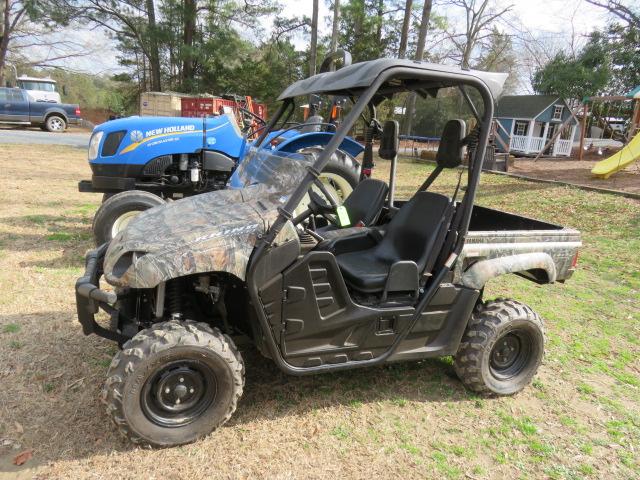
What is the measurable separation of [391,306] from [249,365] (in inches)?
43.9

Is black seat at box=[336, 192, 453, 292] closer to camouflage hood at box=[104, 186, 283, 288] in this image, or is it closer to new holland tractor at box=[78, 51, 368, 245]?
camouflage hood at box=[104, 186, 283, 288]

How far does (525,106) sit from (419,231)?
24.7 metres

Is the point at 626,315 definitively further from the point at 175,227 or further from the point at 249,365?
the point at 175,227

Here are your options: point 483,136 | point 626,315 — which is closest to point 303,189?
point 483,136

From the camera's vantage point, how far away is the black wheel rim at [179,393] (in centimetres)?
243

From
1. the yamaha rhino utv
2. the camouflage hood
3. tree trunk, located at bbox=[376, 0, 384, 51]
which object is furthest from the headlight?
tree trunk, located at bbox=[376, 0, 384, 51]

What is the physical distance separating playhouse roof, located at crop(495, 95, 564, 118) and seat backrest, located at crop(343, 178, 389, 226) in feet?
74.7

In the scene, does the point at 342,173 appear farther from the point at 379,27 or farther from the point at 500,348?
the point at 379,27

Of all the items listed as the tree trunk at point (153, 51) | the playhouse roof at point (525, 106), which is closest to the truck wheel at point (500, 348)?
the tree trunk at point (153, 51)

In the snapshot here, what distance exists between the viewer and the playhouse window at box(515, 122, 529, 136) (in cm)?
2450

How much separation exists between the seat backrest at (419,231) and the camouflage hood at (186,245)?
935 mm

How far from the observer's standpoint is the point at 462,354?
311 centimetres

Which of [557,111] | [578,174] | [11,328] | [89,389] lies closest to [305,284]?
[89,389]

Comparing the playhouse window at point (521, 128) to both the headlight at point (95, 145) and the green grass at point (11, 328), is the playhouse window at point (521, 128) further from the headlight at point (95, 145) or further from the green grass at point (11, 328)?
the green grass at point (11, 328)
